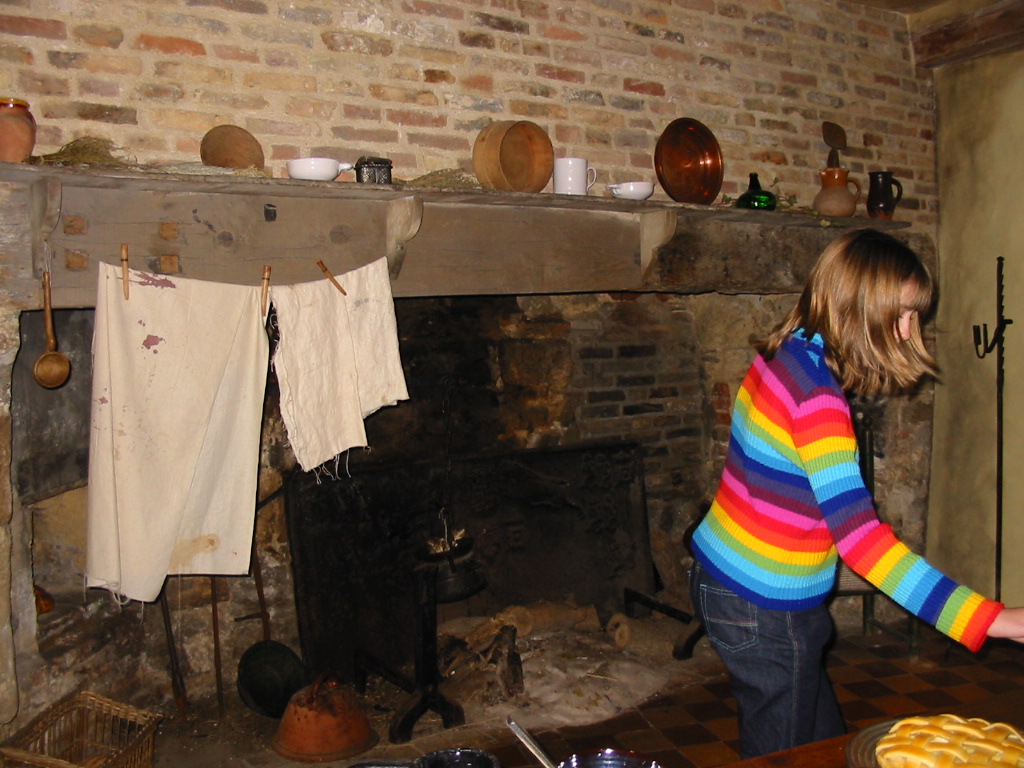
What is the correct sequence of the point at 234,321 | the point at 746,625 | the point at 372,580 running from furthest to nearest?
the point at 372,580, the point at 234,321, the point at 746,625

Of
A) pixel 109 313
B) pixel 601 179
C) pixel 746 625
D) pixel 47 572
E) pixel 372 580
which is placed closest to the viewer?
pixel 746 625

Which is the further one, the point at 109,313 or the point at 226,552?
the point at 226,552

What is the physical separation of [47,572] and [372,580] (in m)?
1.15

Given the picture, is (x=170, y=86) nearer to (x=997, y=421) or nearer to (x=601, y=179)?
(x=601, y=179)

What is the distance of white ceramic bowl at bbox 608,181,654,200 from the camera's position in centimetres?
285

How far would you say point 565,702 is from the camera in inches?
126

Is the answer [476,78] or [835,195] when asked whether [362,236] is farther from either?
[835,195]

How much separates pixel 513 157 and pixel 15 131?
142cm

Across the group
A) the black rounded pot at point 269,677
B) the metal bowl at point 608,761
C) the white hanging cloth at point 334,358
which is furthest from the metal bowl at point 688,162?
the metal bowl at point 608,761

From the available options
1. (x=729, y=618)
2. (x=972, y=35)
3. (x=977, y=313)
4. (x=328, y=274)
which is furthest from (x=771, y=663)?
(x=972, y=35)

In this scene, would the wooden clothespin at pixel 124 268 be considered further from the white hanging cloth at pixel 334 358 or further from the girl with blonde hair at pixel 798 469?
the girl with blonde hair at pixel 798 469

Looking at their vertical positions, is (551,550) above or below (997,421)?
below

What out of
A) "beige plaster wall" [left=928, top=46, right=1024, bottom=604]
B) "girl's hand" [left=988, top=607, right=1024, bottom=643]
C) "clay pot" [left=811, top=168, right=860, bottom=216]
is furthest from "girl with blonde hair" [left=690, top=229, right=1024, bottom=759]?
"beige plaster wall" [left=928, top=46, right=1024, bottom=604]

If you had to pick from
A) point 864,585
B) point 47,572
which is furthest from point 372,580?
point 864,585
